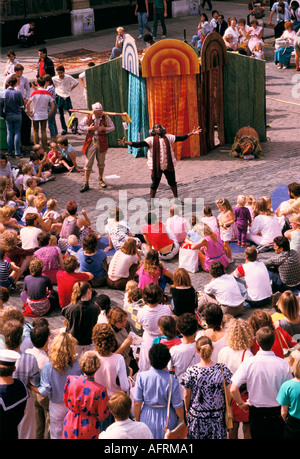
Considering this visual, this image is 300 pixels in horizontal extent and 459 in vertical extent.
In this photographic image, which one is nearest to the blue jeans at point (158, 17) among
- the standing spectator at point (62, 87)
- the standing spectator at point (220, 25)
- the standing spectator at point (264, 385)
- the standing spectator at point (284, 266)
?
the standing spectator at point (220, 25)

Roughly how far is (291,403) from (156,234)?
209 inches

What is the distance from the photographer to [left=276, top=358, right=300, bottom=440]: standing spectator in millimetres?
6461

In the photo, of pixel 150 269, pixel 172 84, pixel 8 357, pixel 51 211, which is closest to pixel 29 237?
pixel 51 211

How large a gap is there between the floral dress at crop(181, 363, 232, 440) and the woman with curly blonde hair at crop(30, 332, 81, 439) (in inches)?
43.6

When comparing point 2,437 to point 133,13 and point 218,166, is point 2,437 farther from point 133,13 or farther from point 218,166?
point 133,13

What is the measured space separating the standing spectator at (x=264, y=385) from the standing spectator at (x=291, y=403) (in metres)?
0.19

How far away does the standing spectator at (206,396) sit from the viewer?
6.77 meters

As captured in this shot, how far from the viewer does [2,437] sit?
6801mm

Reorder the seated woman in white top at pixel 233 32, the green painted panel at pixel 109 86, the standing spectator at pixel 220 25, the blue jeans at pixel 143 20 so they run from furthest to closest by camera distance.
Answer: the blue jeans at pixel 143 20, the standing spectator at pixel 220 25, the seated woman in white top at pixel 233 32, the green painted panel at pixel 109 86

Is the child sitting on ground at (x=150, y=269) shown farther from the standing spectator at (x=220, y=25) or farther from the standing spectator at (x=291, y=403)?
the standing spectator at (x=220, y=25)

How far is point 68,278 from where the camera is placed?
983cm

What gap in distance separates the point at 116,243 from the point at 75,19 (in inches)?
637

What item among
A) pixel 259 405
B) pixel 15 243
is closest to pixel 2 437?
pixel 259 405

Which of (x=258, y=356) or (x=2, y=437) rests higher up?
(x=258, y=356)
